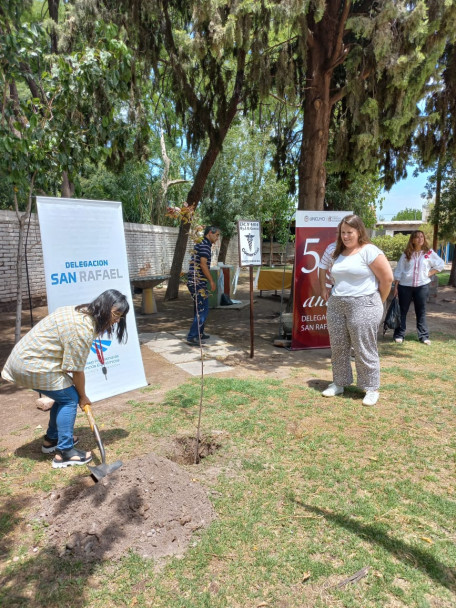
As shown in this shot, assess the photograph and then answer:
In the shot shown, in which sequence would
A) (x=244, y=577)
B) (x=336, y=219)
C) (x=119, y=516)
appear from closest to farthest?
(x=244, y=577), (x=119, y=516), (x=336, y=219)

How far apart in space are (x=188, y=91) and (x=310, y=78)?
315cm

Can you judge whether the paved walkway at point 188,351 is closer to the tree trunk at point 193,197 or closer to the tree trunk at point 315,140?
the tree trunk at point 315,140

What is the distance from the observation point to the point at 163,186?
64.4 ft

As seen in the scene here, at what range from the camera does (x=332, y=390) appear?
15.0 ft

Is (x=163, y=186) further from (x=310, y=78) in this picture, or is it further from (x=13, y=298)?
(x=310, y=78)

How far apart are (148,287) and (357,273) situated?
20.9 feet

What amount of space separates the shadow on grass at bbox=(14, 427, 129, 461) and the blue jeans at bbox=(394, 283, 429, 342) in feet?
17.0

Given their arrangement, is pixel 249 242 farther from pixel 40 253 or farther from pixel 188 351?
pixel 40 253

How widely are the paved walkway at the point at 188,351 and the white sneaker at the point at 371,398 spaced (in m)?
1.96

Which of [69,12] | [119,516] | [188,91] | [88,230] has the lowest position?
[119,516]

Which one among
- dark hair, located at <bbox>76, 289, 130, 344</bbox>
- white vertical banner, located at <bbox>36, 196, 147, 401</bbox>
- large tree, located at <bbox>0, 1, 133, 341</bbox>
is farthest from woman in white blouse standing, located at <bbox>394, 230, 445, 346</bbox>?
dark hair, located at <bbox>76, 289, 130, 344</bbox>

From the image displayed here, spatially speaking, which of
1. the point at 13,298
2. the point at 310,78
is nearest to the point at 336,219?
the point at 310,78

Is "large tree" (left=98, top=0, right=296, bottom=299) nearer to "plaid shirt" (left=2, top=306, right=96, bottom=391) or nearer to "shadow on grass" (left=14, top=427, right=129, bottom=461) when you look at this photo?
"plaid shirt" (left=2, top=306, right=96, bottom=391)

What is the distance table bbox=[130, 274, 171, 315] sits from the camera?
9.22 metres
